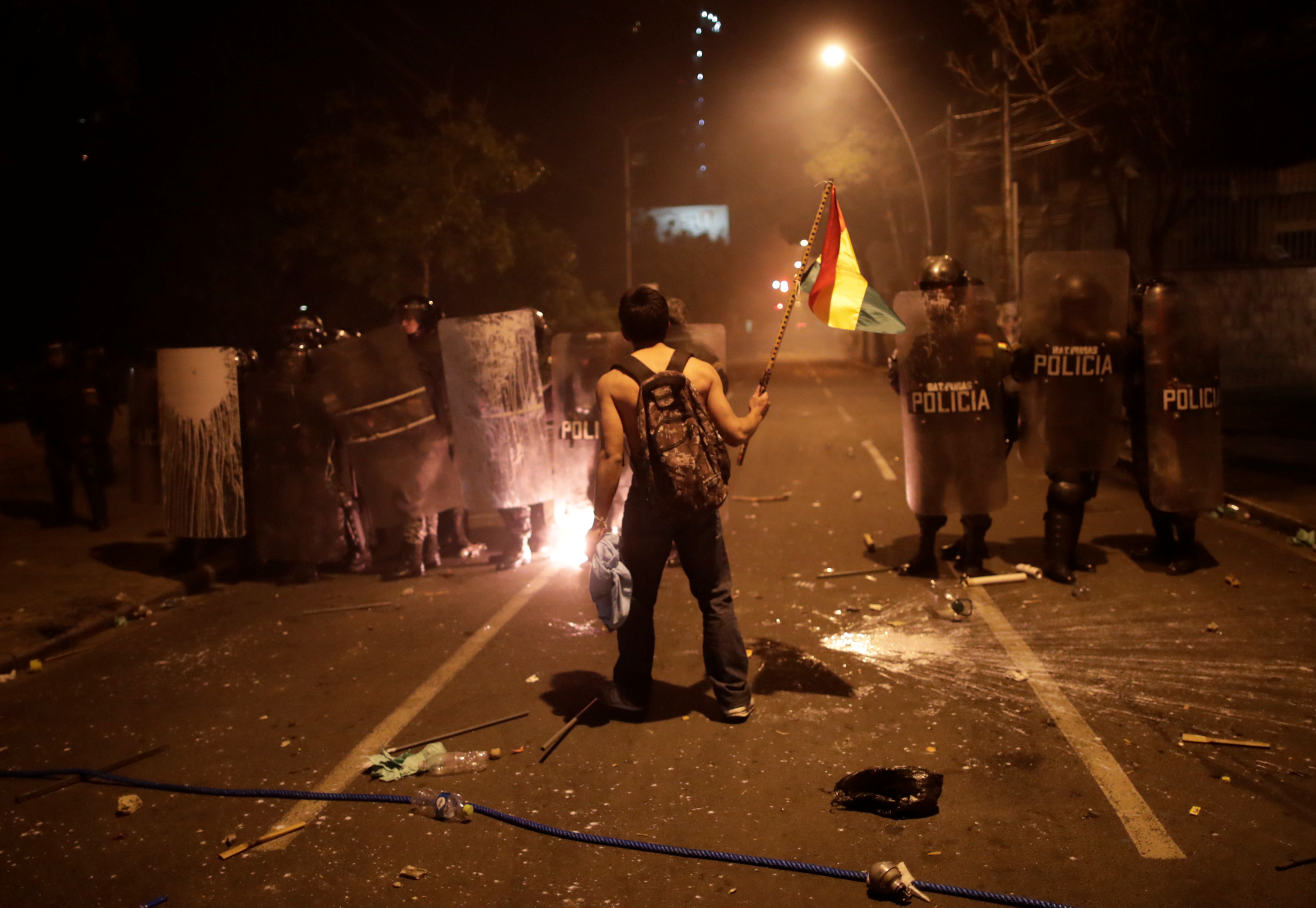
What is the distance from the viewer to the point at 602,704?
5.16m

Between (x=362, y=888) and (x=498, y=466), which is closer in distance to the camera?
(x=362, y=888)

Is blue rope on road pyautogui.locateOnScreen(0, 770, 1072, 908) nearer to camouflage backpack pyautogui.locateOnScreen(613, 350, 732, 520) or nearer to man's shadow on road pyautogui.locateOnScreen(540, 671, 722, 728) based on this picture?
man's shadow on road pyautogui.locateOnScreen(540, 671, 722, 728)

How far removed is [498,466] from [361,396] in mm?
1125

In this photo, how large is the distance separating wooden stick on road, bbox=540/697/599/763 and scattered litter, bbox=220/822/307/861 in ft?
3.36

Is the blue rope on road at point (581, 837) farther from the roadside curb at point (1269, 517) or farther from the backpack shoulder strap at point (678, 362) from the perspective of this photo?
the roadside curb at point (1269, 517)

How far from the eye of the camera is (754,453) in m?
15.0

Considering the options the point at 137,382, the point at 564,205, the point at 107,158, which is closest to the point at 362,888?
the point at 137,382

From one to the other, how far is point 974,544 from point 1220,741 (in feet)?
9.72

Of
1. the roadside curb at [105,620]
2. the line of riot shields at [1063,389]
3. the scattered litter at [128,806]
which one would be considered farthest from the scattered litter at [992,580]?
the roadside curb at [105,620]

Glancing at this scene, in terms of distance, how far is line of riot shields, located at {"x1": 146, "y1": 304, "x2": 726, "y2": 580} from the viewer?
26.3 feet

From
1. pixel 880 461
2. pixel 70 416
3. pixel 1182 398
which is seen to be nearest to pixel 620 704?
pixel 1182 398

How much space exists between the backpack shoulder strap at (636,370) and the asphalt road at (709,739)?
1.59 m

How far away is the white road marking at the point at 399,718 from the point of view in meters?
4.20

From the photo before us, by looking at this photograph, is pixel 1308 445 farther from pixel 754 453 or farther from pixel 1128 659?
pixel 1128 659
